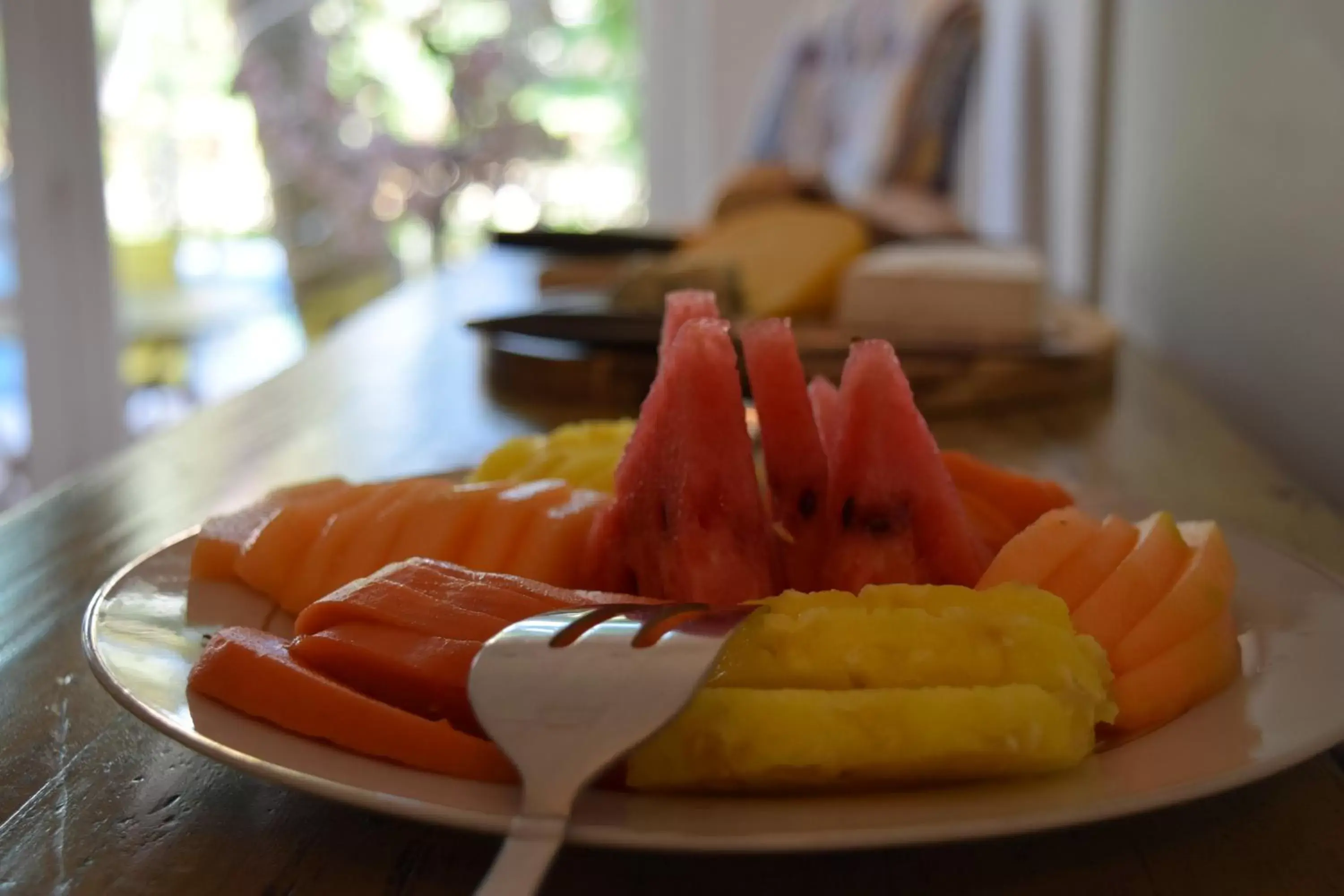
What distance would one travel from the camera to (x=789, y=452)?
59cm

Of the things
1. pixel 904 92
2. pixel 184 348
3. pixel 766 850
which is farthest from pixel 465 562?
pixel 184 348

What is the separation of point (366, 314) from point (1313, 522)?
1.51 m

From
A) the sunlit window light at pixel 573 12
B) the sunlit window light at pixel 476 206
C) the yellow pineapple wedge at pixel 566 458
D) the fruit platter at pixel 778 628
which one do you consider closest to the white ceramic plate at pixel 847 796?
the fruit platter at pixel 778 628

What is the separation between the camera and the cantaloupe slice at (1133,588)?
513mm

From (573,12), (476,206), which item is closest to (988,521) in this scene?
(476,206)

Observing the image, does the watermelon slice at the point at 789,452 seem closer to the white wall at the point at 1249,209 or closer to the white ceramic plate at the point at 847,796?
the white ceramic plate at the point at 847,796

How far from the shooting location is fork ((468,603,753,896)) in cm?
39

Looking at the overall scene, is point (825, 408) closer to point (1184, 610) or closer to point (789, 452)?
point (789, 452)

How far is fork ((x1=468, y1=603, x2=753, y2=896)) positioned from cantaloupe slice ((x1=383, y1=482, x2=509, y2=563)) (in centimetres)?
16

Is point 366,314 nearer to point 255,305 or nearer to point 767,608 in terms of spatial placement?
point 767,608

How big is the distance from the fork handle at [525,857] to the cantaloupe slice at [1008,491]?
332 millimetres

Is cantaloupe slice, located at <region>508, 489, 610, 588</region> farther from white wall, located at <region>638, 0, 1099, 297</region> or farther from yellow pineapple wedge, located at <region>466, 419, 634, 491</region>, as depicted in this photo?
white wall, located at <region>638, 0, 1099, 297</region>

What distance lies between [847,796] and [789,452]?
199 millimetres

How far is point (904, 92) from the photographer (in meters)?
2.68
